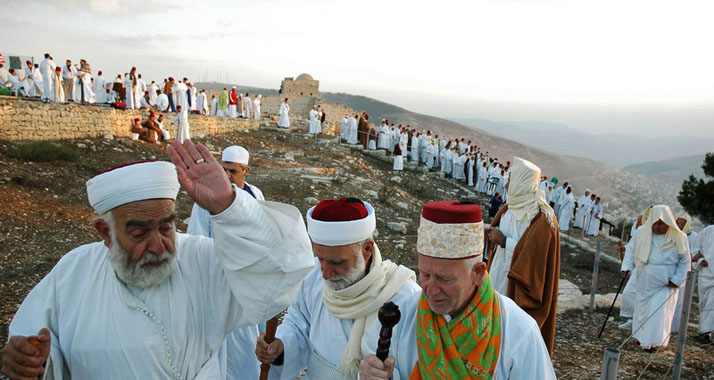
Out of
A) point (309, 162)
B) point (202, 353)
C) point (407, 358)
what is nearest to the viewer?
point (202, 353)

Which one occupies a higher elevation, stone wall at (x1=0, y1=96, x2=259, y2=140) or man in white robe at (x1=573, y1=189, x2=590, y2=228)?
stone wall at (x1=0, y1=96, x2=259, y2=140)

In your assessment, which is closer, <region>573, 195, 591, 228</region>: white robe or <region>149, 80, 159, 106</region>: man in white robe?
<region>573, 195, 591, 228</region>: white robe

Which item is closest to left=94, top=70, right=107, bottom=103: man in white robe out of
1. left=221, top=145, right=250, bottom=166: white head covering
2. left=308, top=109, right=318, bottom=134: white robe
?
left=308, top=109, right=318, bottom=134: white robe

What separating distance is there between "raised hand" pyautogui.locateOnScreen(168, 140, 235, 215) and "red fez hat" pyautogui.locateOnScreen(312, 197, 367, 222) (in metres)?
0.93

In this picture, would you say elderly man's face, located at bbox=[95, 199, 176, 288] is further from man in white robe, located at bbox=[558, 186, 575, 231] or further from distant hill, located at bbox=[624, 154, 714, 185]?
distant hill, located at bbox=[624, 154, 714, 185]

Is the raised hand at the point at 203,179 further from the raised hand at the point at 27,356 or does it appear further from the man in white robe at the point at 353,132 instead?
the man in white robe at the point at 353,132

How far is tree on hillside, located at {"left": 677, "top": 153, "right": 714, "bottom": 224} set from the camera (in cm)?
1250

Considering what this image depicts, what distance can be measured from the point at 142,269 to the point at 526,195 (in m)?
3.43

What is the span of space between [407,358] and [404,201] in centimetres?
1079

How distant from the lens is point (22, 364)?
1.64 meters

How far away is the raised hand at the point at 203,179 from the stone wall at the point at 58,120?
12666 mm

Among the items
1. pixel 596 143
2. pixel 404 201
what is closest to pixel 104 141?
pixel 404 201

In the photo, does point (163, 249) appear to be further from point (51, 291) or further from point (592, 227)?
point (592, 227)

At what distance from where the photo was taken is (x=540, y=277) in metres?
3.86
